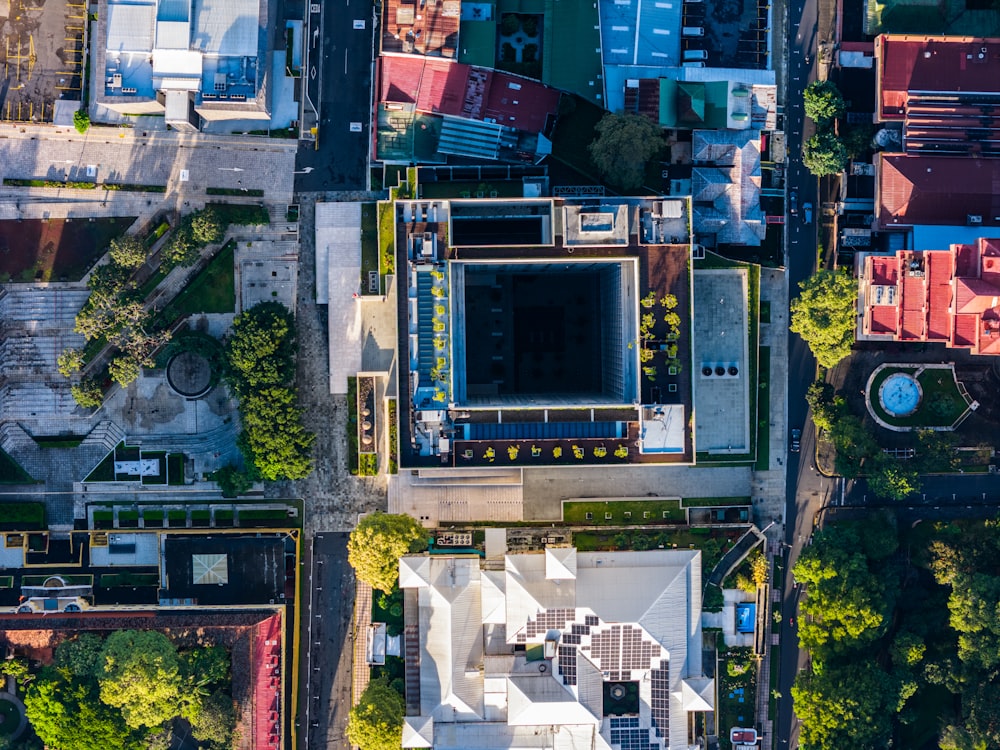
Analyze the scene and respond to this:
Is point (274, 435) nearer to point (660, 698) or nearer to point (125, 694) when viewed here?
point (125, 694)

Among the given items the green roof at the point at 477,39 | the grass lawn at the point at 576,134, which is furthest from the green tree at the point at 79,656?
the green roof at the point at 477,39

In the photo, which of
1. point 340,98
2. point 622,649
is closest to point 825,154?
point 340,98

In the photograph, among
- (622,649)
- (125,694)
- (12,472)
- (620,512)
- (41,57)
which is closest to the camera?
(125,694)

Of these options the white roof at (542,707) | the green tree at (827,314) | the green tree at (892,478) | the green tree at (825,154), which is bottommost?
the white roof at (542,707)

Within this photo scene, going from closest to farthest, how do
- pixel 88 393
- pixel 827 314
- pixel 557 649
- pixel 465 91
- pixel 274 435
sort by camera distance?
pixel 557 649 < pixel 827 314 < pixel 274 435 < pixel 88 393 < pixel 465 91

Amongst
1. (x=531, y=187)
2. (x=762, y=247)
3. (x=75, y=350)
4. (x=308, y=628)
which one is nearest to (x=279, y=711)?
(x=308, y=628)

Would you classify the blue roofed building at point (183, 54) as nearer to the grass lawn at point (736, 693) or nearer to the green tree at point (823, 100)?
the green tree at point (823, 100)

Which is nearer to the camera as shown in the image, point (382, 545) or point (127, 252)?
point (382, 545)
